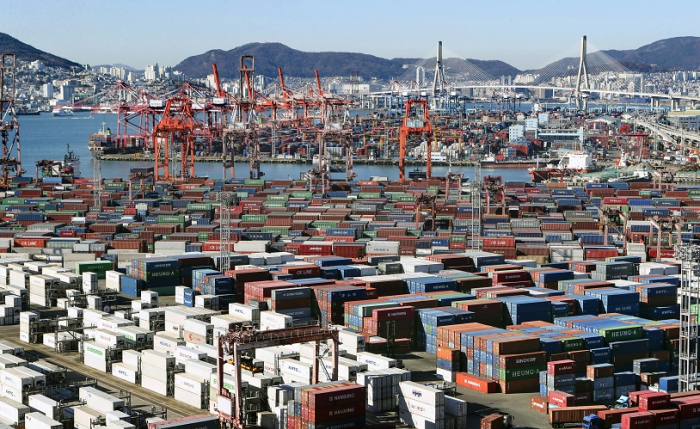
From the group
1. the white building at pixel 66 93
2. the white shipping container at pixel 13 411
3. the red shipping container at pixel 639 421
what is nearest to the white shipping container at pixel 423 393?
the red shipping container at pixel 639 421

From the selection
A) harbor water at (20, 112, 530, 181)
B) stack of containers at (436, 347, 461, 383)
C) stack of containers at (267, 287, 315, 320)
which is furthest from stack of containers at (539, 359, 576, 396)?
harbor water at (20, 112, 530, 181)

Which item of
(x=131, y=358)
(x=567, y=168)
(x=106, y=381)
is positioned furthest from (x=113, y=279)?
(x=567, y=168)

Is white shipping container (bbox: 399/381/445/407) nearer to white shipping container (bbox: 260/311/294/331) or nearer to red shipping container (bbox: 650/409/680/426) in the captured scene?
red shipping container (bbox: 650/409/680/426)

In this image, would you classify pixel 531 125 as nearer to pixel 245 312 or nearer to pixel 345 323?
pixel 345 323

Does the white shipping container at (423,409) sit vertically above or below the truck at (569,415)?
above

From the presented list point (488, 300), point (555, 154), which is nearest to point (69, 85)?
point (555, 154)

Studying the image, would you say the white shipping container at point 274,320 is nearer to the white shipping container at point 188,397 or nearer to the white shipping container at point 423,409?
the white shipping container at point 188,397

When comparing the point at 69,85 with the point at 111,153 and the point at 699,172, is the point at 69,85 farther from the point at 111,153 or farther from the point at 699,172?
the point at 699,172
